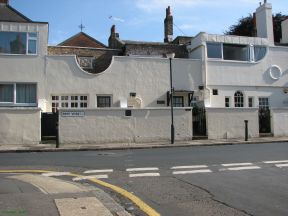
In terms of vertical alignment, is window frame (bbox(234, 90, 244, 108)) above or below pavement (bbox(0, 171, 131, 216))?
above

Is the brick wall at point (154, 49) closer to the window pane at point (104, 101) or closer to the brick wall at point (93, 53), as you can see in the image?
the brick wall at point (93, 53)

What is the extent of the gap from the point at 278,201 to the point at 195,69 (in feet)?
74.0

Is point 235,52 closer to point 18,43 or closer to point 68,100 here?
point 68,100

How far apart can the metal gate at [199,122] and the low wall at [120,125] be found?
1.33 metres

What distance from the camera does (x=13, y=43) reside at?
89.2 feet

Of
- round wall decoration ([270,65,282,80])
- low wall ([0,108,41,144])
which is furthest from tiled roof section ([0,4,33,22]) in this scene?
round wall decoration ([270,65,282,80])

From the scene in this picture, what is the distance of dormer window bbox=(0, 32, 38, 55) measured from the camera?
27.1m

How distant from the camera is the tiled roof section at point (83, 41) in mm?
48531

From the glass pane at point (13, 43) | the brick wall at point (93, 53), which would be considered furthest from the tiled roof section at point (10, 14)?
the glass pane at point (13, 43)

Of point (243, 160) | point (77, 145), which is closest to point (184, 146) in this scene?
point (77, 145)

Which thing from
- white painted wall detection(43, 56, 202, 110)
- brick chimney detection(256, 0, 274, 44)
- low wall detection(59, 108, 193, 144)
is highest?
brick chimney detection(256, 0, 274, 44)

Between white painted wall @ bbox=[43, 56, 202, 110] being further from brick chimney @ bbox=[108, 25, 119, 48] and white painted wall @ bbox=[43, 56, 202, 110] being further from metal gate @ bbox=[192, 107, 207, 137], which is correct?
brick chimney @ bbox=[108, 25, 119, 48]

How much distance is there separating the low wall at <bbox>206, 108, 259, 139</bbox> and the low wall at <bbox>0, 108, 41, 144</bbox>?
10267mm

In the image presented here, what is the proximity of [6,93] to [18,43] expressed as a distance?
347cm
